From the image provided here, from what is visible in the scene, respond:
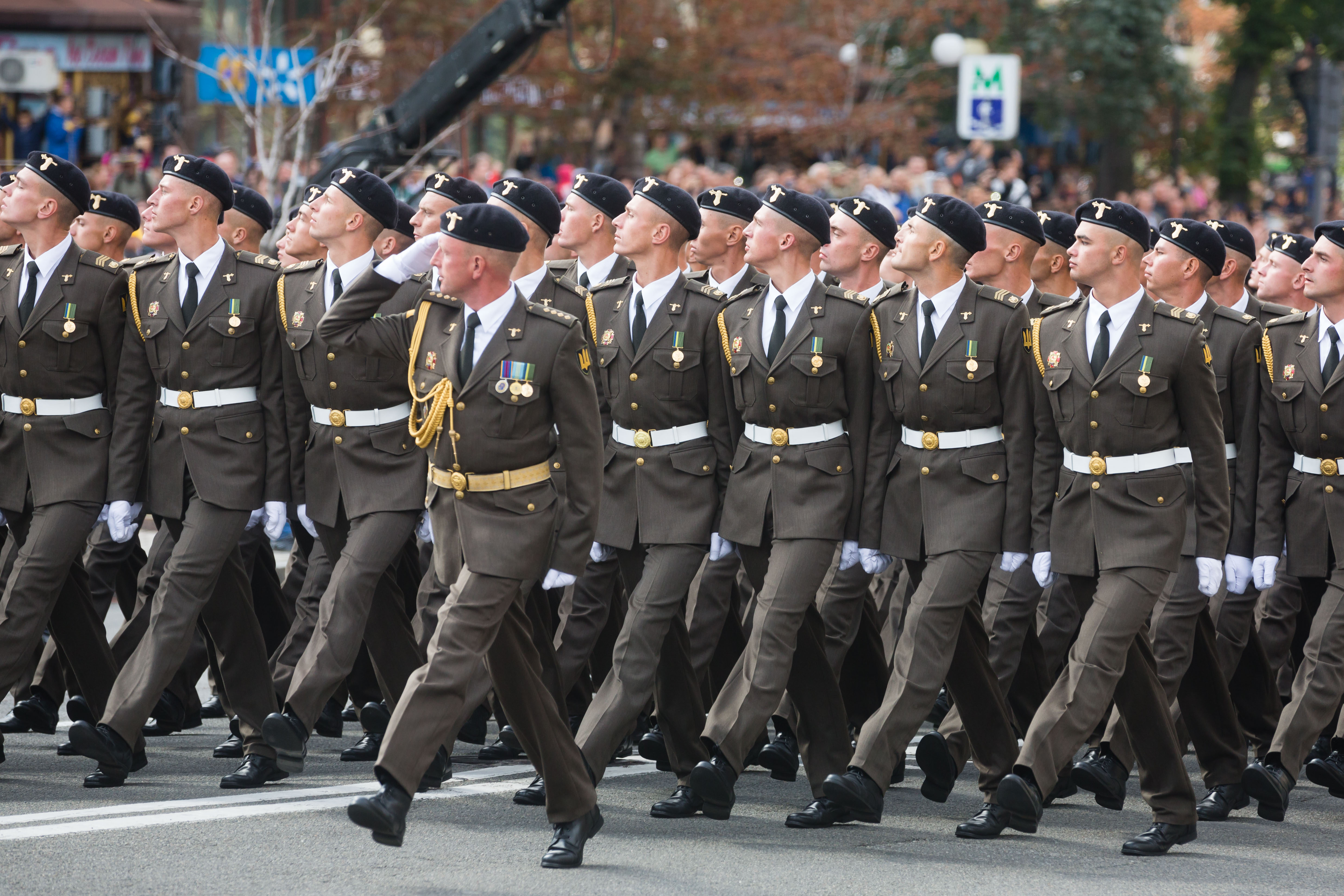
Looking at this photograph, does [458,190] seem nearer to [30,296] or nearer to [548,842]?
[30,296]

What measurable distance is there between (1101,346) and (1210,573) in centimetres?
86

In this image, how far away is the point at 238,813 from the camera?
647 cm

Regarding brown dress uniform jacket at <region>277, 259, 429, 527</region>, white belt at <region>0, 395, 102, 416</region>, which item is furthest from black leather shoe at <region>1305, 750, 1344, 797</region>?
white belt at <region>0, 395, 102, 416</region>

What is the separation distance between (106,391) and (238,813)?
1820 millimetres

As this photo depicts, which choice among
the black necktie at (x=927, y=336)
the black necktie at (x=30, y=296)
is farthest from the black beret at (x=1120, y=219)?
the black necktie at (x=30, y=296)

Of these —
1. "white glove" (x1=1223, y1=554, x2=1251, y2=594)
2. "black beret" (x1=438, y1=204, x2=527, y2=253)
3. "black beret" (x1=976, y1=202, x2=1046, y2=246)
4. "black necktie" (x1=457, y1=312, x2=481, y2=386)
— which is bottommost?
"white glove" (x1=1223, y1=554, x2=1251, y2=594)

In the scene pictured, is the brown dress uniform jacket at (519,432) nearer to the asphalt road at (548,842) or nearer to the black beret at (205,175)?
the asphalt road at (548,842)

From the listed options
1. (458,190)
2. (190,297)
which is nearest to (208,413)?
(190,297)

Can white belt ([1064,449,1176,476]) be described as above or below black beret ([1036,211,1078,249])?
below

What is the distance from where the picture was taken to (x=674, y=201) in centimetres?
728

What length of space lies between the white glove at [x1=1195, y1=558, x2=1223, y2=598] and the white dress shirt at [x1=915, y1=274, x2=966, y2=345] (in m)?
1.17

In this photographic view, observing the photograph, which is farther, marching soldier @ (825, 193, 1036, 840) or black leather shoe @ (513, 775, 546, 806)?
black leather shoe @ (513, 775, 546, 806)

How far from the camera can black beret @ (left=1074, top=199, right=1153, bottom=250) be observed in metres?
6.66

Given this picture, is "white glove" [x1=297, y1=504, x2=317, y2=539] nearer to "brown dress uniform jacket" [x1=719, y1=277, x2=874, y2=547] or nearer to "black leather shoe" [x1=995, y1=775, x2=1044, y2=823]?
"brown dress uniform jacket" [x1=719, y1=277, x2=874, y2=547]
